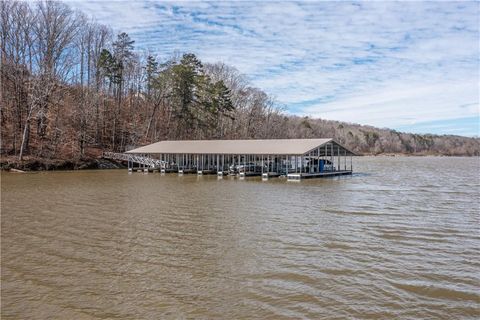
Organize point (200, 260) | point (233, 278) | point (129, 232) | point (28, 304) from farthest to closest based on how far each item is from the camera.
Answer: point (129, 232)
point (200, 260)
point (233, 278)
point (28, 304)

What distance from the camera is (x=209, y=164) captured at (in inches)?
1439

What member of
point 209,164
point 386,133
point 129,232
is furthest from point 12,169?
point 386,133

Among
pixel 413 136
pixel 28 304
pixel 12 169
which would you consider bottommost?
pixel 28 304

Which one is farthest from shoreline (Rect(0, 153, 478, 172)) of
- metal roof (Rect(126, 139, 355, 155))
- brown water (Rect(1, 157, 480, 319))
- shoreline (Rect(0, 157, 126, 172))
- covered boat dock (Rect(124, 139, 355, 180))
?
brown water (Rect(1, 157, 480, 319))

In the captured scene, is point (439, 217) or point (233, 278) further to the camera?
point (439, 217)

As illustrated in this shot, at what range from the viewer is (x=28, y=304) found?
625 cm

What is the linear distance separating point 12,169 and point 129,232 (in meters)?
26.9

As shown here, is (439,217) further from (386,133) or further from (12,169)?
(386,133)

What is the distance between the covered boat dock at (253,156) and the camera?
30984 mm

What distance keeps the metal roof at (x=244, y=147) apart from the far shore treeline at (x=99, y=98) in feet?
31.6

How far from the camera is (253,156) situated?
3484cm

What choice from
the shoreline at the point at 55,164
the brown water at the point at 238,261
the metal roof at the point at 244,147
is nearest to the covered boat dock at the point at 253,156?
the metal roof at the point at 244,147

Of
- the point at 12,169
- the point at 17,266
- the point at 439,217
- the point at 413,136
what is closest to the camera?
the point at 17,266

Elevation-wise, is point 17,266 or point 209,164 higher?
point 209,164
